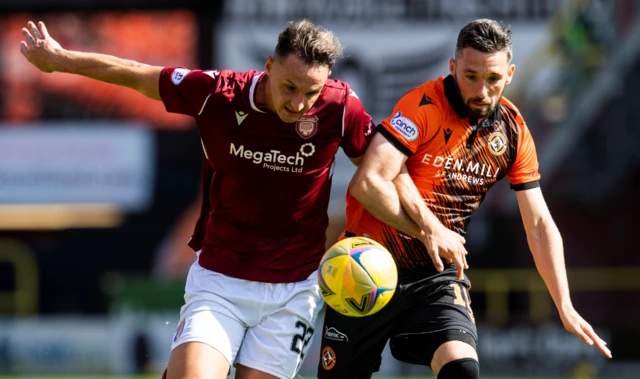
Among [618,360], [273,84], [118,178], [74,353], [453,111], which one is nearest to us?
[273,84]

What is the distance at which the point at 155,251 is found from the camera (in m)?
19.3

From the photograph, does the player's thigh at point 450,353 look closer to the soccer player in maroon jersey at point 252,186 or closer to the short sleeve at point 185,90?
the soccer player in maroon jersey at point 252,186

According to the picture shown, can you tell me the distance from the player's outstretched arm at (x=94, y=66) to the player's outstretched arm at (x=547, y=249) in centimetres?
232

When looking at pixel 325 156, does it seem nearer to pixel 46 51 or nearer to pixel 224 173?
pixel 224 173

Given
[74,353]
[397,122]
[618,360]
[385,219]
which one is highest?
[397,122]

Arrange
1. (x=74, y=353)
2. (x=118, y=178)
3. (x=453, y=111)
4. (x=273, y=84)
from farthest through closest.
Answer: (x=118, y=178) → (x=74, y=353) → (x=453, y=111) → (x=273, y=84)

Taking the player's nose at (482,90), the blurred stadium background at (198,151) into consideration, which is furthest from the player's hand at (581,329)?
the blurred stadium background at (198,151)

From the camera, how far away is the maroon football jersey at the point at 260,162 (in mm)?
6023

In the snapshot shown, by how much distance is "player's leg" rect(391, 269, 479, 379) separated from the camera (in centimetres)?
588

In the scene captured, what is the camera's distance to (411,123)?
19.8ft

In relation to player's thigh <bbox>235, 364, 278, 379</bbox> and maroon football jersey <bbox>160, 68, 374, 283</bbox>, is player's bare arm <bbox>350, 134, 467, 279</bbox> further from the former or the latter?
player's thigh <bbox>235, 364, 278, 379</bbox>

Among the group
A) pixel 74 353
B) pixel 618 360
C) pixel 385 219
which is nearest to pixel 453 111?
pixel 385 219

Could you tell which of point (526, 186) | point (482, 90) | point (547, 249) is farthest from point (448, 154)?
point (547, 249)

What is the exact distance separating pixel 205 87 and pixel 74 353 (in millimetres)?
11700
